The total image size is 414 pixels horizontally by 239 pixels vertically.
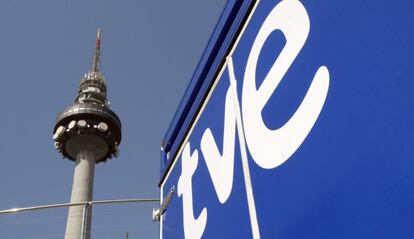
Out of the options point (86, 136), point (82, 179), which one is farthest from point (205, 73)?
point (86, 136)

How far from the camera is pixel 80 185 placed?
3691 centimetres

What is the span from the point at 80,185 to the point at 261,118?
→ 36.5 meters

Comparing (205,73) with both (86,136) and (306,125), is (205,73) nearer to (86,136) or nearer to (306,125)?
(306,125)

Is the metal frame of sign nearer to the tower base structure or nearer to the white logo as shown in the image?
the white logo

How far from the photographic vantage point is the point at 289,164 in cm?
143

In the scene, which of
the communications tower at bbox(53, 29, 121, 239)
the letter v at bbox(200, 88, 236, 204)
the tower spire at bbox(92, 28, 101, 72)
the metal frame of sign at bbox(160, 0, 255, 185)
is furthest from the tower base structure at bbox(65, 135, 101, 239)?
the letter v at bbox(200, 88, 236, 204)

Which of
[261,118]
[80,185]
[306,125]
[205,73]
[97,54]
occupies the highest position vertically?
[97,54]

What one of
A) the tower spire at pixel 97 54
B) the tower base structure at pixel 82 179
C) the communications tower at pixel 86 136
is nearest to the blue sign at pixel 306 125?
the tower base structure at pixel 82 179

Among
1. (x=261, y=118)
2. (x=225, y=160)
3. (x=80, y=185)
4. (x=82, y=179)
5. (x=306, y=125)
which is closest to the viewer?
(x=306, y=125)

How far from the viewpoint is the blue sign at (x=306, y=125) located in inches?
40.4

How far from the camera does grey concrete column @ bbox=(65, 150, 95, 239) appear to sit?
34844 millimetres

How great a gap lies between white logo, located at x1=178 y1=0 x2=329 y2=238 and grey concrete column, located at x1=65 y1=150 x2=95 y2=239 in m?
32.9

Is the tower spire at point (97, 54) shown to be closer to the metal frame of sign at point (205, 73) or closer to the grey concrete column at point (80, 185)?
the grey concrete column at point (80, 185)

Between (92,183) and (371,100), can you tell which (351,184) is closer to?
(371,100)
